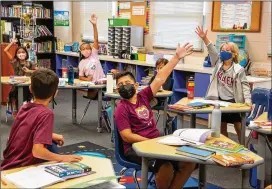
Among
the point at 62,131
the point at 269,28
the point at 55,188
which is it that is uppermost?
the point at 269,28

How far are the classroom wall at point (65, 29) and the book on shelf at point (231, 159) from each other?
7.88m

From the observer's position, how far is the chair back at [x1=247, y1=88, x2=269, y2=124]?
4438 mm

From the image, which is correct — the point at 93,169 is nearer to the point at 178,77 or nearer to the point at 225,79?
the point at 225,79

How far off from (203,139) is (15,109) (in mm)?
4248

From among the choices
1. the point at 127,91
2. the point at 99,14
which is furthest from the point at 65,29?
the point at 127,91

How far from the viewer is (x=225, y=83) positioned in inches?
170

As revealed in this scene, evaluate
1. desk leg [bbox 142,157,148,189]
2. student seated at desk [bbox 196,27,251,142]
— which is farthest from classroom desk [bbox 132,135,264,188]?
student seated at desk [bbox 196,27,251,142]

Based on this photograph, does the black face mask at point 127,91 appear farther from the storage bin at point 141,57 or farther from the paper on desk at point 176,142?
the storage bin at point 141,57

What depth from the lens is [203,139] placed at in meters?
2.59

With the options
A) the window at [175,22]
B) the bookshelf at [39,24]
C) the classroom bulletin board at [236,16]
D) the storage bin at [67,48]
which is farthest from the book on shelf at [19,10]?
the classroom bulletin board at [236,16]

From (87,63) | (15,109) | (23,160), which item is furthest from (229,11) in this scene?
(23,160)

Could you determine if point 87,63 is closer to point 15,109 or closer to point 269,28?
point 15,109

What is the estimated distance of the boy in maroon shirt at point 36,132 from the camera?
79.3 inches

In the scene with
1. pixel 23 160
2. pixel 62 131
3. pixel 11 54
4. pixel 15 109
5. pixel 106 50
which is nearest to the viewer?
pixel 23 160
